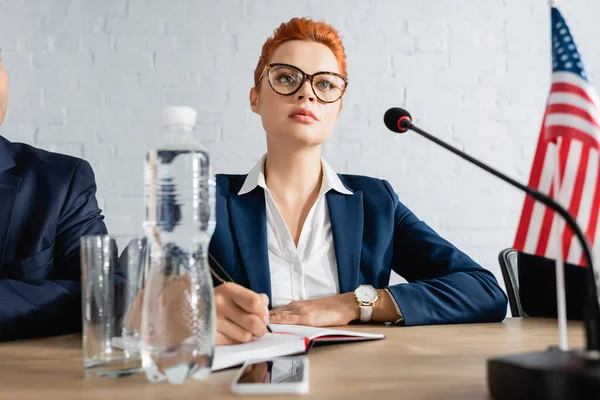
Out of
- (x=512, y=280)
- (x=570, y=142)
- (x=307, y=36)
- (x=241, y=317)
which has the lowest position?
(x=512, y=280)

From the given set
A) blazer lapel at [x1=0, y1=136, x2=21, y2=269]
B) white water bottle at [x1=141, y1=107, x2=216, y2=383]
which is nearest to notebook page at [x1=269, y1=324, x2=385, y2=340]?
white water bottle at [x1=141, y1=107, x2=216, y2=383]

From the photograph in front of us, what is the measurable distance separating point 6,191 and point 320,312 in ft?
2.45

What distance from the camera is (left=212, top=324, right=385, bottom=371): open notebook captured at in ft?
2.37

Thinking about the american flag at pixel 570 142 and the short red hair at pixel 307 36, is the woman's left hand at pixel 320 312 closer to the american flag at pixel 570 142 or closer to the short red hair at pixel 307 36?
the american flag at pixel 570 142

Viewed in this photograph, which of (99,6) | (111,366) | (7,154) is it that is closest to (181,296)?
(111,366)

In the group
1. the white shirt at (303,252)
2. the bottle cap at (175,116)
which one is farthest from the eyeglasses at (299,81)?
the bottle cap at (175,116)

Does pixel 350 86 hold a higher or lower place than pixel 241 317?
higher

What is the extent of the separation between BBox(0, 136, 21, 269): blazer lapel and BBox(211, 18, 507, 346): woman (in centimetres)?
46

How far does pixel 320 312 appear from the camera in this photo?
3.76 ft

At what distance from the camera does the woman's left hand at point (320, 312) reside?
3.68 ft

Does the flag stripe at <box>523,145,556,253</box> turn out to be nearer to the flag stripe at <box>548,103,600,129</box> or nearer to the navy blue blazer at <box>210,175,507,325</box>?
the flag stripe at <box>548,103,600,129</box>

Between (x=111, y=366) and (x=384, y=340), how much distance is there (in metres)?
0.43

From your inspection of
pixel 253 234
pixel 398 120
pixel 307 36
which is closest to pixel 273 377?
pixel 398 120

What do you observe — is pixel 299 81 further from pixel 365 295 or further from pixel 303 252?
pixel 365 295
